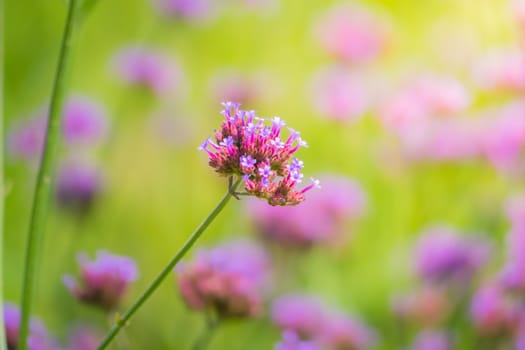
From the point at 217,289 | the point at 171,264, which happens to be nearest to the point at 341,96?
the point at 217,289

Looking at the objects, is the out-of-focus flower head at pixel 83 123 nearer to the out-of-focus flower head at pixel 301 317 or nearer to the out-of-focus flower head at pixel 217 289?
the out-of-focus flower head at pixel 301 317

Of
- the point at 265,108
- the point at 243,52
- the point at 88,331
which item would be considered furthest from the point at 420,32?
the point at 88,331

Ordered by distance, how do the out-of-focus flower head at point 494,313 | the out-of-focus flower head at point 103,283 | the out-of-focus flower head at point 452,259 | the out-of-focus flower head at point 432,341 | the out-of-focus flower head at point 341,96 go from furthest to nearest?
the out-of-focus flower head at point 341,96 < the out-of-focus flower head at point 452,259 < the out-of-focus flower head at point 432,341 < the out-of-focus flower head at point 494,313 < the out-of-focus flower head at point 103,283

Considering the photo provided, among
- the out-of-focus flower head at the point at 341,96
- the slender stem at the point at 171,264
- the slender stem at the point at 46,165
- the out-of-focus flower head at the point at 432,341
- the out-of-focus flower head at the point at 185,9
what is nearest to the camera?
the slender stem at the point at 171,264

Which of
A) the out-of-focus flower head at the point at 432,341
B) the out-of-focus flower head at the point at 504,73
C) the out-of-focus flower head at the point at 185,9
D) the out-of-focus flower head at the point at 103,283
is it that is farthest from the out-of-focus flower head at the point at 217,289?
the out-of-focus flower head at the point at 185,9

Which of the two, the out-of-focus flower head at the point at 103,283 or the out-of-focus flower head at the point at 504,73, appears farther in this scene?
the out-of-focus flower head at the point at 504,73

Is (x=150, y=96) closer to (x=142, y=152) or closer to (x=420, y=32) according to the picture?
(x=142, y=152)

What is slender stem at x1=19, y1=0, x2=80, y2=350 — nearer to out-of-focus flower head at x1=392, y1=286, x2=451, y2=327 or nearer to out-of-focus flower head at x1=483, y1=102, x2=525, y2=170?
out-of-focus flower head at x1=392, y1=286, x2=451, y2=327
